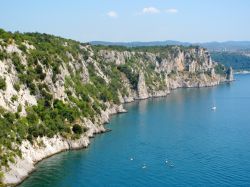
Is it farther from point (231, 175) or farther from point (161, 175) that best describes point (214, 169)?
point (161, 175)

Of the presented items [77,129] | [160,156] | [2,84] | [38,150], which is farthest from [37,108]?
[160,156]

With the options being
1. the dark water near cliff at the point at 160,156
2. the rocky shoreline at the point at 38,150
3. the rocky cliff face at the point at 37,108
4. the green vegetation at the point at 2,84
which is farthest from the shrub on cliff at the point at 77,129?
the green vegetation at the point at 2,84

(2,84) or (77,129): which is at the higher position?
(2,84)

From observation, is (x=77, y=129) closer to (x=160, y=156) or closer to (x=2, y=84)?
(x=160, y=156)

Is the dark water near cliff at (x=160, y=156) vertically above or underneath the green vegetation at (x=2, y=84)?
underneath

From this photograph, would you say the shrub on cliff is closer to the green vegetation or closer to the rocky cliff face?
the rocky cliff face

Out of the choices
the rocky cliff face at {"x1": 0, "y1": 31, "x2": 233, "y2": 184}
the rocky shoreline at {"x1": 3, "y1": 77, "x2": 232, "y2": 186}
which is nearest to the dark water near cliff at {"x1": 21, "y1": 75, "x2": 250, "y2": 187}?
the rocky shoreline at {"x1": 3, "y1": 77, "x2": 232, "y2": 186}

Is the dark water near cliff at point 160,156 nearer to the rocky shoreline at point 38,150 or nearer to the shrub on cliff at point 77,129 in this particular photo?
the rocky shoreline at point 38,150

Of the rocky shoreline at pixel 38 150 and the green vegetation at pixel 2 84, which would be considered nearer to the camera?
the rocky shoreline at pixel 38 150

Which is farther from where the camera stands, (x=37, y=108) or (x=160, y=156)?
(x=37, y=108)
